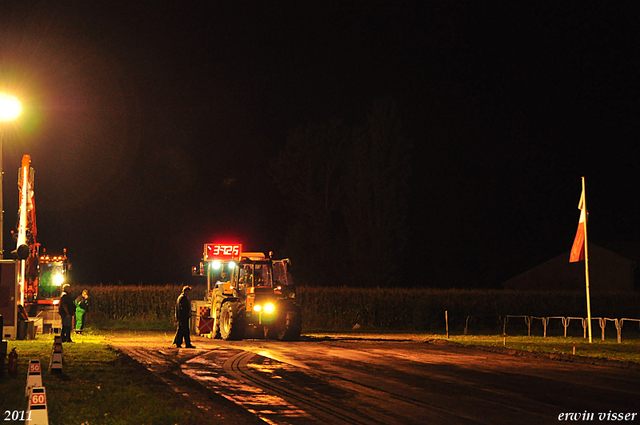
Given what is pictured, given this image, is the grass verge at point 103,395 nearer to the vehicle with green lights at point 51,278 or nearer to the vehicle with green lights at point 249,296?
the vehicle with green lights at point 249,296

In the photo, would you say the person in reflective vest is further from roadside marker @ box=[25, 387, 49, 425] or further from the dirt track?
roadside marker @ box=[25, 387, 49, 425]

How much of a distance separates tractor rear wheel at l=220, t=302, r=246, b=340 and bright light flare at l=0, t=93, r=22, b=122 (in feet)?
35.2

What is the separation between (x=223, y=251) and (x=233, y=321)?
288 cm

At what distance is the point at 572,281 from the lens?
7181 centimetres

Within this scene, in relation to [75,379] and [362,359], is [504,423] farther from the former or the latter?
[362,359]

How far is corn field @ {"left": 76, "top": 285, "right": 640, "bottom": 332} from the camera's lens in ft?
156

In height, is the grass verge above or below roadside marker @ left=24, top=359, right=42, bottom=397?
below

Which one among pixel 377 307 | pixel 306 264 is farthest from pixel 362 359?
pixel 306 264

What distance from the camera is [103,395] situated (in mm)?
13188

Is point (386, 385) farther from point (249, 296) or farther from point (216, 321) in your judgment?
point (216, 321)

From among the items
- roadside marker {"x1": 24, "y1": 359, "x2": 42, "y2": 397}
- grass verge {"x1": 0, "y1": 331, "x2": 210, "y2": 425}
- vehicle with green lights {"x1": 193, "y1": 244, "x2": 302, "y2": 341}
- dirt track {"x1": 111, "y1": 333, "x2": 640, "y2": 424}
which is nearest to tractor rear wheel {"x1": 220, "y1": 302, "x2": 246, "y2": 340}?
vehicle with green lights {"x1": 193, "y1": 244, "x2": 302, "y2": 341}


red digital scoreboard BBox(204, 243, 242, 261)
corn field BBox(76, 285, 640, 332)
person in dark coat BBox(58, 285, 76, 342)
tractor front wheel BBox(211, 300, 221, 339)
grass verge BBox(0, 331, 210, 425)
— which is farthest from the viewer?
corn field BBox(76, 285, 640, 332)

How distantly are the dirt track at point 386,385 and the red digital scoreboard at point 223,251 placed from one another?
6277mm

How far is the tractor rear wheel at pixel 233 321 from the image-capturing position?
28984mm
